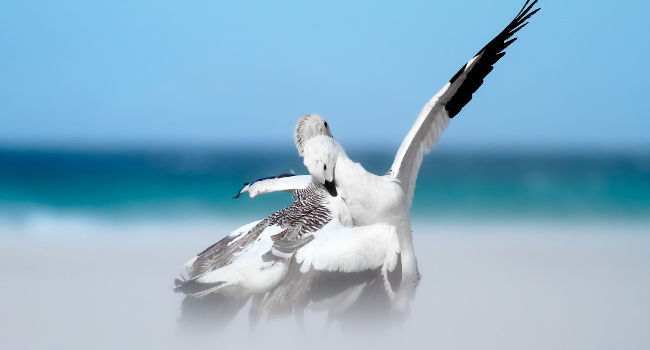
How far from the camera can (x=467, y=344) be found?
3367 mm

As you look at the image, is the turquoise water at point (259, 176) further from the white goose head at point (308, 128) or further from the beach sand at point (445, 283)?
the white goose head at point (308, 128)

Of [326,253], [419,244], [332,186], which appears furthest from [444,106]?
[419,244]

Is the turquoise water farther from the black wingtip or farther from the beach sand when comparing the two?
the black wingtip

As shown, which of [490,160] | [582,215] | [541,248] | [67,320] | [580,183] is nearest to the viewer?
[67,320]

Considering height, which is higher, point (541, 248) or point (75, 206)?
point (75, 206)

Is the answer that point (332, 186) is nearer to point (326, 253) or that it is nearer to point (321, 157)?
point (321, 157)

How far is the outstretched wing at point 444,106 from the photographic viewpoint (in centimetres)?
352

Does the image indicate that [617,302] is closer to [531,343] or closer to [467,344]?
[531,343]

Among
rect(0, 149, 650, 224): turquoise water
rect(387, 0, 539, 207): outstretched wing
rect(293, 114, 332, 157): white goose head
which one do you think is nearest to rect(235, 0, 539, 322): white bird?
rect(387, 0, 539, 207): outstretched wing

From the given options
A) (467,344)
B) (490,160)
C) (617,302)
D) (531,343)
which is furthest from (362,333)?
(490,160)

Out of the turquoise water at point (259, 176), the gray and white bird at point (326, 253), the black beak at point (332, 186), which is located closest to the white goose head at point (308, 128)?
the gray and white bird at point (326, 253)

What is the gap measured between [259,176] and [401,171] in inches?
323

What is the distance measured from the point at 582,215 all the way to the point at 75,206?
8.00 m

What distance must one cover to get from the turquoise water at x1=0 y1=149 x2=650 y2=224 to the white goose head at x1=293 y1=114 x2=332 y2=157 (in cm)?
483
